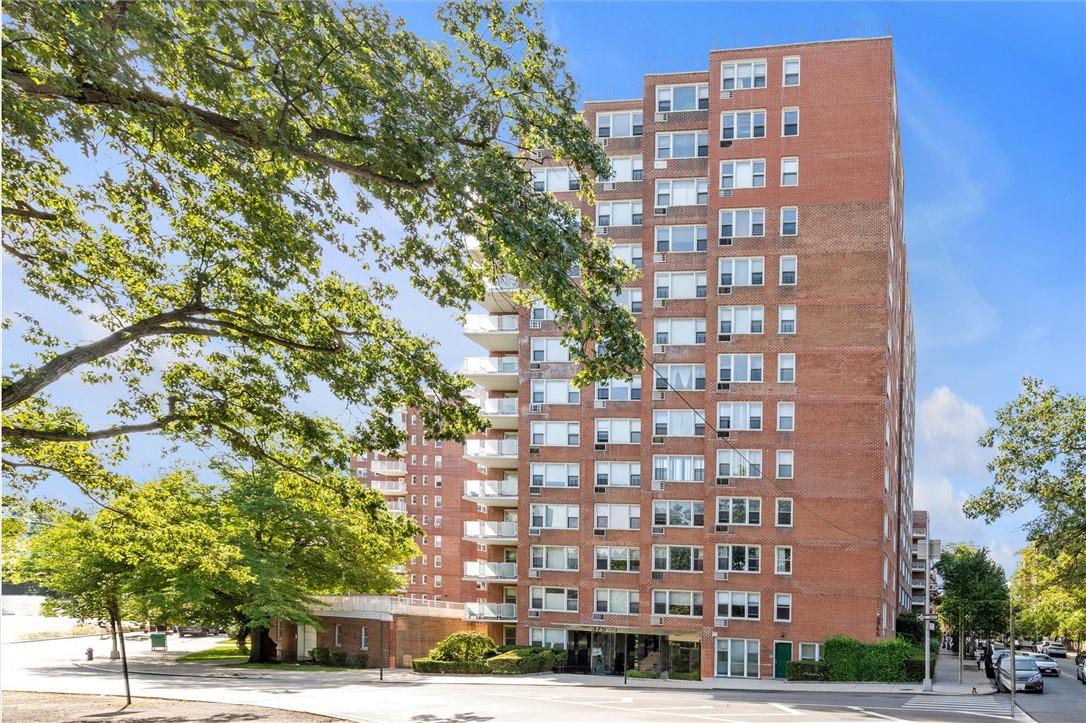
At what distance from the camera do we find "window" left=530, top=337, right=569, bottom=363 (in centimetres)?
5691

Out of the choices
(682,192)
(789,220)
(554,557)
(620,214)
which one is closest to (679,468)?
(554,557)

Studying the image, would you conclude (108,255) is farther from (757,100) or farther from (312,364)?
(757,100)

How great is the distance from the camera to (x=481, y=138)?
13.9m

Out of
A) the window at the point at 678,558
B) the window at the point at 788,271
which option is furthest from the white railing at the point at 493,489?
the window at the point at 788,271

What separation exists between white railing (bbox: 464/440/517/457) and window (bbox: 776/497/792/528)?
16.8 meters

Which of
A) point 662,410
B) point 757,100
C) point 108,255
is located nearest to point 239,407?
point 108,255

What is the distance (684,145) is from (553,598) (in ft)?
90.6

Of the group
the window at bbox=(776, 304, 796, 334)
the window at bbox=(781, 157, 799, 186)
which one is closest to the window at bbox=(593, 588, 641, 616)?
the window at bbox=(776, 304, 796, 334)

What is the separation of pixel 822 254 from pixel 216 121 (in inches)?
1754

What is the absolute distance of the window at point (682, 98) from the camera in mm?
56344

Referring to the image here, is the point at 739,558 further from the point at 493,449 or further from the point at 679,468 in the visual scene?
the point at 493,449

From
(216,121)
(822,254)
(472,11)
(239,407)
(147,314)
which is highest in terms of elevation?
(822,254)

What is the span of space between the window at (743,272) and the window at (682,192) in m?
4.15

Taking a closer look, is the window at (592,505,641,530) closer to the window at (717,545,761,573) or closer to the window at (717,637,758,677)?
the window at (717,545,761,573)
